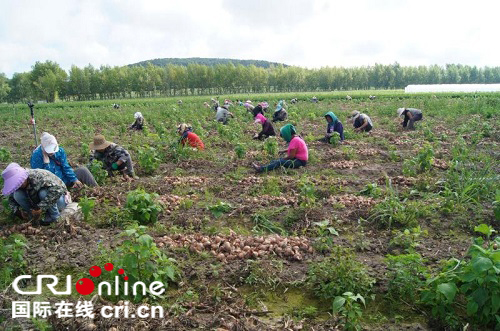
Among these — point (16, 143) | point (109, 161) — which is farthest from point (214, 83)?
point (109, 161)

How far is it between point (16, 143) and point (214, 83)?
73.0 m

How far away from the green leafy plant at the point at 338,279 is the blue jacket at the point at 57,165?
454cm

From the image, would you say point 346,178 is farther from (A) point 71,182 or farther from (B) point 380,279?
(A) point 71,182

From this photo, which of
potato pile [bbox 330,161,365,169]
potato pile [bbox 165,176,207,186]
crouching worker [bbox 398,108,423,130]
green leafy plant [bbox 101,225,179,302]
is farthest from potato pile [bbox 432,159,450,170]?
green leafy plant [bbox 101,225,179,302]

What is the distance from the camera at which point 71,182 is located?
249 inches

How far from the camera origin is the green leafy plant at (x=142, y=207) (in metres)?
5.03

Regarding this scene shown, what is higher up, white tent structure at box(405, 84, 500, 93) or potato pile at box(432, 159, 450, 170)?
white tent structure at box(405, 84, 500, 93)

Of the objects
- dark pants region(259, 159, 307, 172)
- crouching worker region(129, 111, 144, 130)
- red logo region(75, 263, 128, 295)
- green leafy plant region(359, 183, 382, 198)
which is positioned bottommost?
red logo region(75, 263, 128, 295)

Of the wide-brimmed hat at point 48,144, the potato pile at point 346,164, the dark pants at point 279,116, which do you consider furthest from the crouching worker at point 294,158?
the dark pants at point 279,116

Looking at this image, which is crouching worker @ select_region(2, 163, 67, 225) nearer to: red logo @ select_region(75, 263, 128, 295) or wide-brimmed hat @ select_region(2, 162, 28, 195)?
wide-brimmed hat @ select_region(2, 162, 28, 195)

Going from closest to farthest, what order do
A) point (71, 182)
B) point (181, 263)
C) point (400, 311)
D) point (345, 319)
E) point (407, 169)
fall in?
point (345, 319) < point (400, 311) < point (181, 263) < point (71, 182) < point (407, 169)

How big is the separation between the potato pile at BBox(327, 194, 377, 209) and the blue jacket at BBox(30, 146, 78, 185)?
436 cm

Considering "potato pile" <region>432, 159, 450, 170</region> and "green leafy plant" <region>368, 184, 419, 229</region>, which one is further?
"potato pile" <region>432, 159, 450, 170</region>

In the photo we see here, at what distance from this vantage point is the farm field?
312 centimetres
